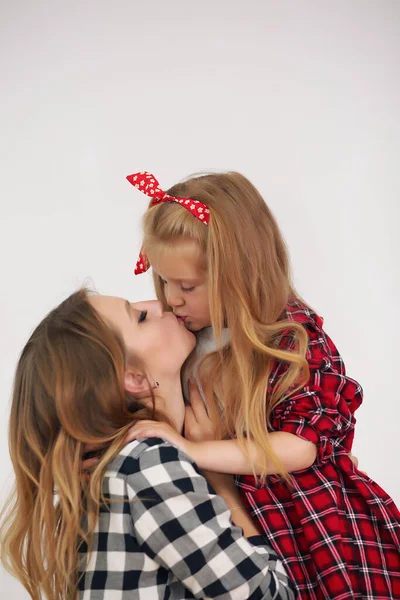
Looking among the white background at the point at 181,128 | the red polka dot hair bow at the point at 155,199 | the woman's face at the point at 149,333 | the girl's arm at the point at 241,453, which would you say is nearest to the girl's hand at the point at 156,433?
the girl's arm at the point at 241,453

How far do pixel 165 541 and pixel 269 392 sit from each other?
457 mm

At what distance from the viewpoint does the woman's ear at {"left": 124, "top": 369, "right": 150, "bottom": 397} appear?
162cm

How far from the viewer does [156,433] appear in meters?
1.57

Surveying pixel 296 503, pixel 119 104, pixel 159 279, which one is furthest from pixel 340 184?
pixel 296 503

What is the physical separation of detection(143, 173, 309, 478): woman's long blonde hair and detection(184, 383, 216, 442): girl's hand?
3 cm

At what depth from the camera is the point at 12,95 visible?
2.78m

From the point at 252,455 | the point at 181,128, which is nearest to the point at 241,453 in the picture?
the point at 252,455

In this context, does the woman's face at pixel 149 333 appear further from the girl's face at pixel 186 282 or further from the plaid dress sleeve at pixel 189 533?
the plaid dress sleeve at pixel 189 533

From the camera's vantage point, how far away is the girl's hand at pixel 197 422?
1.80 meters

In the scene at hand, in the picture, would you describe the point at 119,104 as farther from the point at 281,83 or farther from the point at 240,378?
the point at 240,378

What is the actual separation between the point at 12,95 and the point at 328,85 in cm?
111

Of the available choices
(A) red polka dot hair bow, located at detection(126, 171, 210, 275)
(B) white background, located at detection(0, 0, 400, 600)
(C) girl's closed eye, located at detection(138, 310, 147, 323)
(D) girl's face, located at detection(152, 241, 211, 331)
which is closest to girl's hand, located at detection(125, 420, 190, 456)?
(C) girl's closed eye, located at detection(138, 310, 147, 323)

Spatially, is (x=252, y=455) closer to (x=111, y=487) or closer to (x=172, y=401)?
(x=172, y=401)

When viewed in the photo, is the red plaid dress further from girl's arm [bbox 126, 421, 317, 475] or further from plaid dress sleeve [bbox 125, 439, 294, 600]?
plaid dress sleeve [bbox 125, 439, 294, 600]
